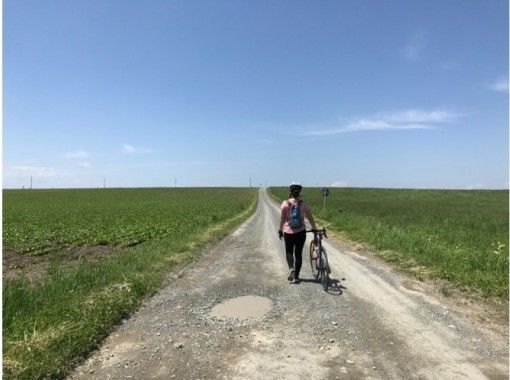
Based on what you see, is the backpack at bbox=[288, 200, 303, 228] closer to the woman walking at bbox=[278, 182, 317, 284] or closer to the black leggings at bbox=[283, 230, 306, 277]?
the woman walking at bbox=[278, 182, 317, 284]

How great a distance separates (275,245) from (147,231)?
10.4 meters

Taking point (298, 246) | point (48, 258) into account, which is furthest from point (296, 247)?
point (48, 258)

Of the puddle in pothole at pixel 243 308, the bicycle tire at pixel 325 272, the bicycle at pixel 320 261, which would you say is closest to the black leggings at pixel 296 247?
the bicycle at pixel 320 261

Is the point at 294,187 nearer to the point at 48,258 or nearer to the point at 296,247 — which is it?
the point at 296,247

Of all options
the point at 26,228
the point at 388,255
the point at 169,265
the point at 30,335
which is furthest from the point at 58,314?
the point at 26,228

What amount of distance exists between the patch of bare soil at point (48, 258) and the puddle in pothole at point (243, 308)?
801cm

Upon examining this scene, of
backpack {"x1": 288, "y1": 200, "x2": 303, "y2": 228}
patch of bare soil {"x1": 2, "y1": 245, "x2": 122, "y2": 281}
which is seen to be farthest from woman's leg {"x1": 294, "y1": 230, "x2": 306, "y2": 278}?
patch of bare soil {"x1": 2, "y1": 245, "x2": 122, "y2": 281}

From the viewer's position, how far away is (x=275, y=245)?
1627cm

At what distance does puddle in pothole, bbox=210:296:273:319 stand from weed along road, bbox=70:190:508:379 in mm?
19

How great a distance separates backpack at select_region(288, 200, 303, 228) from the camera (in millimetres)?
9727

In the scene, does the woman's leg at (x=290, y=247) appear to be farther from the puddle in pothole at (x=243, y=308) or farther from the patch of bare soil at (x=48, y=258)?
the patch of bare soil at (x=48, y=258)

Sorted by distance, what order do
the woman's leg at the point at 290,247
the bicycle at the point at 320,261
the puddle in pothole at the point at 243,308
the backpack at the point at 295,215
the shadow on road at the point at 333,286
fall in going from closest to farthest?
the puddle in pothole at the point at 243,308, the shadow on road at the point at 333,286, the bicycle at the point at 320,261, the backpack at the point at 295,215, the woman's leg at the point at 290,247

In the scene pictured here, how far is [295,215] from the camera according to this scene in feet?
32.0

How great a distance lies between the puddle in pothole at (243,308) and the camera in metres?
7.41
